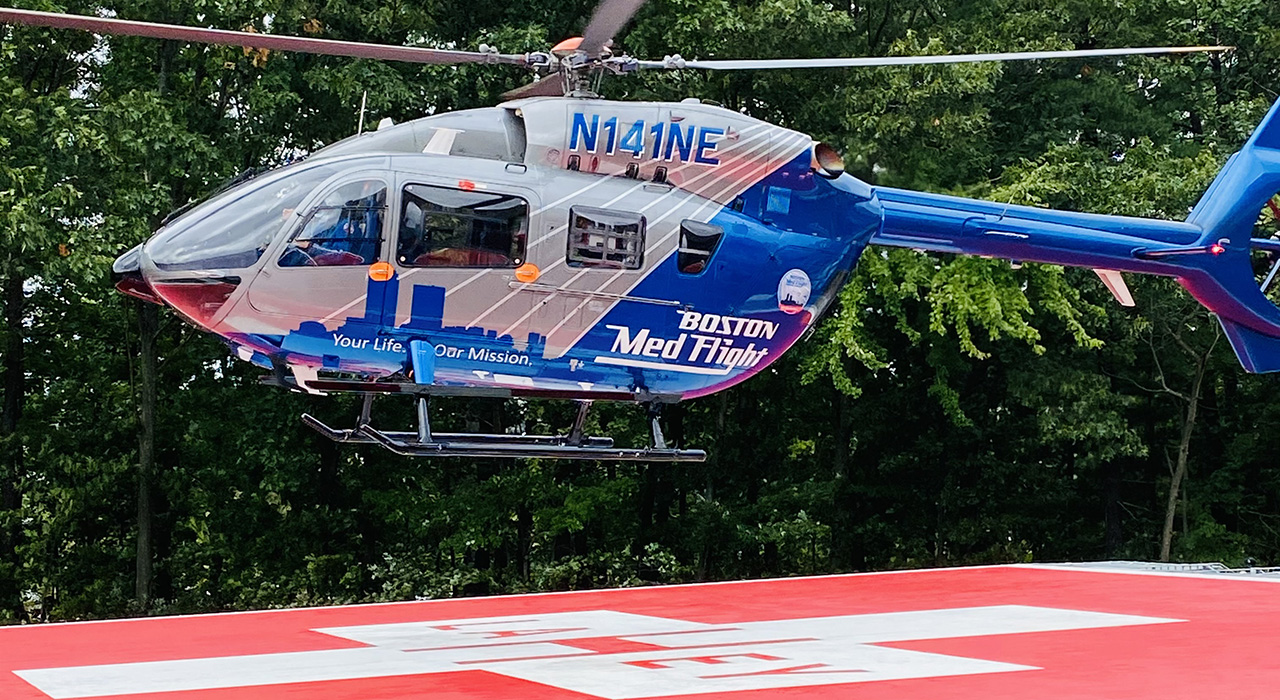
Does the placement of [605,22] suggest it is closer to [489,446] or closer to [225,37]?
[225,37]

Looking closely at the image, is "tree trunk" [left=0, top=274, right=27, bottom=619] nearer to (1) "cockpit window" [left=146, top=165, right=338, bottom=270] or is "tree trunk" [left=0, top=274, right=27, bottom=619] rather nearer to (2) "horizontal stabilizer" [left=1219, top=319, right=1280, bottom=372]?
(1) "cockpit window" [left=146, top=165, right=338, bottom=270]

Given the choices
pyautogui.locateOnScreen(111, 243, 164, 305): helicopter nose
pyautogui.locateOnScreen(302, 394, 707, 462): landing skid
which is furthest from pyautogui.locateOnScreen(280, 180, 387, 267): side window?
pyautogui.locateOnScreen(302, 394, 707, 462): landing skid

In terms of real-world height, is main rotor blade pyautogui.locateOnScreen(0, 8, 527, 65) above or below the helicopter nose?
above

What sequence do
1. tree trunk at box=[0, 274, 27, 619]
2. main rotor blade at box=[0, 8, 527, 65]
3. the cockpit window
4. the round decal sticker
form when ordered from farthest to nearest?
tree trunk at box=[0, 274, 27, 619] → the round decal sticker → the cockpit window → main rotor blade at box=[0, 8, 527, 65]

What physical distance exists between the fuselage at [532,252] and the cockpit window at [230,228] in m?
0.01

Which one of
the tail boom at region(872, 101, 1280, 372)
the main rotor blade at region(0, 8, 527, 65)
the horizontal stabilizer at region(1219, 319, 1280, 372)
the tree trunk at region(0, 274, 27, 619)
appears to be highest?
the main rotor blade at region(0, 8, 527, 65)

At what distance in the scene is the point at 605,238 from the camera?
8.16 metres

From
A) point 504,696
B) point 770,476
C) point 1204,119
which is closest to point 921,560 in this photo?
point 770,476

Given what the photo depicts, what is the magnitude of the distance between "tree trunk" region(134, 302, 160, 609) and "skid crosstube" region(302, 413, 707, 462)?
9.75 m

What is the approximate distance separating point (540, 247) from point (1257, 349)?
572 centimetres

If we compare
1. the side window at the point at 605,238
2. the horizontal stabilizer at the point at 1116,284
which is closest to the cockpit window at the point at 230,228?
the side window at the point at 605,238

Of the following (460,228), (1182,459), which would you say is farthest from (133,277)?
(1182,459)

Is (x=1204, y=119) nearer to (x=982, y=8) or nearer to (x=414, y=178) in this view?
(x=982, y=8)

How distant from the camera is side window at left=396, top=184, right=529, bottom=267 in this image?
25.3ft
